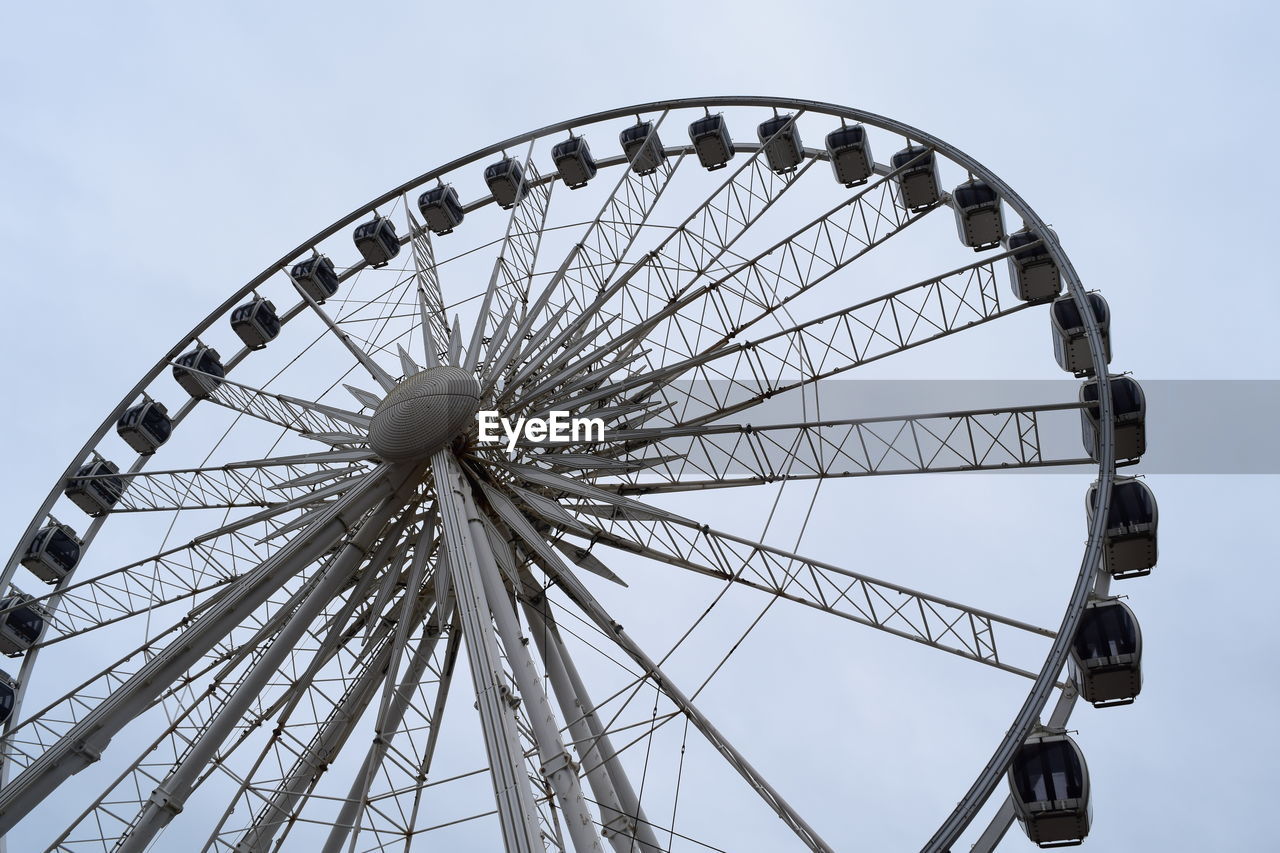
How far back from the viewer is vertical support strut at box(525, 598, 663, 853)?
16953 mm

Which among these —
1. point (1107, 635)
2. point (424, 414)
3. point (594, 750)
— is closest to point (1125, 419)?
point (1107, 635)

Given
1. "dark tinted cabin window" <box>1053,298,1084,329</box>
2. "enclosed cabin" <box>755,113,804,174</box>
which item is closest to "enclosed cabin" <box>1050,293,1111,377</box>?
"dark tinted cabin window" <box>1053,298,1084,329</box>

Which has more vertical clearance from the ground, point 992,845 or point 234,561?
point 234,561

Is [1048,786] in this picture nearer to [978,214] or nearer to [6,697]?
[978,214]

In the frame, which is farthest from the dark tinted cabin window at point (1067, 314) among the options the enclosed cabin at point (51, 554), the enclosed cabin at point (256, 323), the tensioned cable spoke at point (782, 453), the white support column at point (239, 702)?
the enclosed cabin at point (51, 554)

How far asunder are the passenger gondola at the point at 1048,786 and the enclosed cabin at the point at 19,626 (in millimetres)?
17807

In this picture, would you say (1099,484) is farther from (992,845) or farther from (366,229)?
(366,229)

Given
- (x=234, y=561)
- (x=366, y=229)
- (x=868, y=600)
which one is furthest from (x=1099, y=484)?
(x=366, y=229)

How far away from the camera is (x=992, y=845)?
45.1 ft

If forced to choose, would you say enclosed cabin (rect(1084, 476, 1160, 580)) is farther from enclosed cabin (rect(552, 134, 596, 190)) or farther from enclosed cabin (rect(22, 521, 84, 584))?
enclosed cabin (rect(22, 521, 84, 584))

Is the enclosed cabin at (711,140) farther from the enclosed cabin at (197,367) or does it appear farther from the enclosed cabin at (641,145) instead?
the enclosed cabin at (197,367)

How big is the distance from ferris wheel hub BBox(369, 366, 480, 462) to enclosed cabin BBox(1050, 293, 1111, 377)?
9.42 meters

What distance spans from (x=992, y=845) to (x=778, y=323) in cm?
981

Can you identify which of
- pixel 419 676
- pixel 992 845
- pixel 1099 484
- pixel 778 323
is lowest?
pixel 992 845
